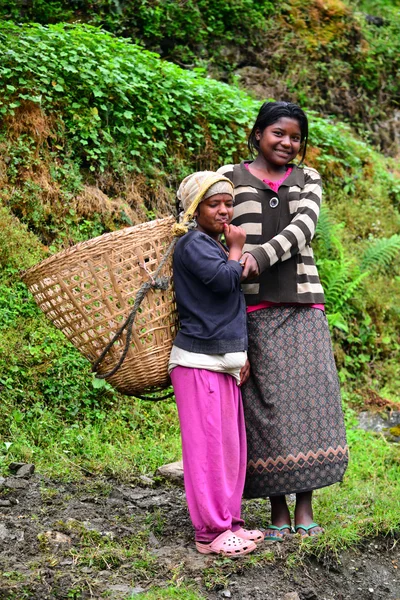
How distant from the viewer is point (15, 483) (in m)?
4.08

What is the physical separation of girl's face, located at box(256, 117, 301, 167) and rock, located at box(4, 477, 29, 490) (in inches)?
85.7

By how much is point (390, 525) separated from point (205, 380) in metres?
1.42

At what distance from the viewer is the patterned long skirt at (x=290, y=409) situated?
11.4 ft

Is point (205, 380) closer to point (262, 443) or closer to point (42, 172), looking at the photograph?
point (262, 443)

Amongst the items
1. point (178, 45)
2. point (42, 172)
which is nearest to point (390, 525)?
point (42, 172)

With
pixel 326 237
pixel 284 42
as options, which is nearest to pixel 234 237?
pixel 326 237

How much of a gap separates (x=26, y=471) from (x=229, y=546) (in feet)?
4.87

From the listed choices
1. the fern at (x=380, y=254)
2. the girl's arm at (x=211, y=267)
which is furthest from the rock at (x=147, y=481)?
the fern at (x=380, y=254)

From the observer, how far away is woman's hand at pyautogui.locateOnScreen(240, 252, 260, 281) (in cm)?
330

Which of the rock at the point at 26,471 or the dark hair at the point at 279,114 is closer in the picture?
the dark hair at the point at 279,114

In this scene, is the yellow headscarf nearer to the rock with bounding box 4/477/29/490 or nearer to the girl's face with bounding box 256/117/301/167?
the girl's face with bounding box 256/117/301/167

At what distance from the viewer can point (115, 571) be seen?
10.5 ft

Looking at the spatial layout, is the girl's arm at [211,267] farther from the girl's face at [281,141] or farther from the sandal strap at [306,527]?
the sandal strap at [306,527]

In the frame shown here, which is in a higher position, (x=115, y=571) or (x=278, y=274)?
(x=278, y=274)
